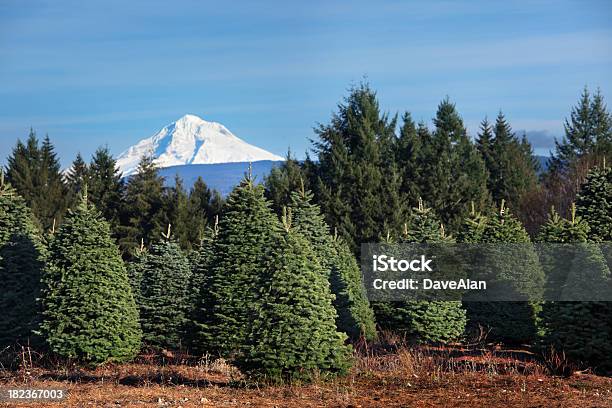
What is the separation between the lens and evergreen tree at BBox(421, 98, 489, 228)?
47.4 metres

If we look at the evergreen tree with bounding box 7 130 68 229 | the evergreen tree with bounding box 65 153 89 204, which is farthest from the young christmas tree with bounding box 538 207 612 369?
the evergreen tree with bounding box 65 153 89 204

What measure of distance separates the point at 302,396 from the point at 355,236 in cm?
3255

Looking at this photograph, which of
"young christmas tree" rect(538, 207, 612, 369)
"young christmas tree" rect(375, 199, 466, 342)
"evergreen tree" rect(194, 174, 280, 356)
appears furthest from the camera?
"young christmas tree" rect(375, 199, 466, 342)

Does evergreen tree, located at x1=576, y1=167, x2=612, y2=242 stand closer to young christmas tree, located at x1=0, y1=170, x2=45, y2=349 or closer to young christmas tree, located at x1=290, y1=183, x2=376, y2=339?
young christmas tree, located at x1=290, y1=183, x2=376, y2=339

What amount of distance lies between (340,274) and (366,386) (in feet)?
30.3

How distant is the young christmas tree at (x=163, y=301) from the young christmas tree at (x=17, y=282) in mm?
2985

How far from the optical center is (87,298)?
54.2ft

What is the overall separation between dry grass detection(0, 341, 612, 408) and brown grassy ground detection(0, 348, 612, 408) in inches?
0.6

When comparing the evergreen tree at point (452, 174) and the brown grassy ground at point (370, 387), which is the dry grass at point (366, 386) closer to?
the brown grassy ground at point (370, 387)

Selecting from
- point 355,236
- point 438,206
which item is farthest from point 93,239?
point 438,206

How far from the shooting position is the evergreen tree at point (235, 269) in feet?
56.9

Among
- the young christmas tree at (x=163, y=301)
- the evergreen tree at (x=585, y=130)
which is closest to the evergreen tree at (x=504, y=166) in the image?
the evergreen tree at (x=585, y=130)

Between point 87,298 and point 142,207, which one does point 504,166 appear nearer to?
point 142,207

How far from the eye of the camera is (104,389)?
12.5 m
